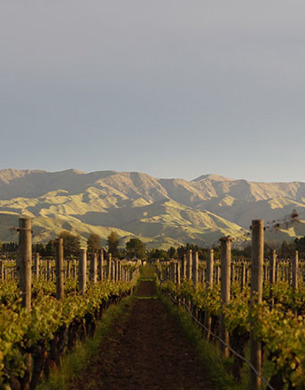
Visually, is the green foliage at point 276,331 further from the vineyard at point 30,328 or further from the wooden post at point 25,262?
the wooden post at point 25,262

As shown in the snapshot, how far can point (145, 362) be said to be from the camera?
14.6 metres

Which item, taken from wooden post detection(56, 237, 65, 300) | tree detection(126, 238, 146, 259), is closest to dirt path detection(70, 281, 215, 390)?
wooden post detection(56, 237, 65, 300)

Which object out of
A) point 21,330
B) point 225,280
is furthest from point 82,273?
point 21,330

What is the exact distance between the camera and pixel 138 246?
158125 millimetres

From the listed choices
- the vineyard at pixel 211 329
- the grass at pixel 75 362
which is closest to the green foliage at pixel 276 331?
the vineyard at pixel 211 329

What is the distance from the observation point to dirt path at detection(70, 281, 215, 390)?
1196 centimetres

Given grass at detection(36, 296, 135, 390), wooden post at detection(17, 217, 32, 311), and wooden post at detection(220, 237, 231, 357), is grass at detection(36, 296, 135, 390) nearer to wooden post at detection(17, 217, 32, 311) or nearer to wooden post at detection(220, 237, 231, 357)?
wooden post at detection(17, 217, 32, 311)

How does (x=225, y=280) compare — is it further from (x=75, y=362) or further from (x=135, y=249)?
(x=135, y=249)

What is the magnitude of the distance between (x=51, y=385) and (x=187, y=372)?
4112 mm

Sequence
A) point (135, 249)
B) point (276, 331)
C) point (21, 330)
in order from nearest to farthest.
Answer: point (276, 331)
point (21, 330)
point (135, 249)

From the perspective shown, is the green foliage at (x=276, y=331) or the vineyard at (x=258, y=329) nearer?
the green foliage at (x=276, y=331)

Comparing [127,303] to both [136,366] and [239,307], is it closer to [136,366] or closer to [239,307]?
[136,366]

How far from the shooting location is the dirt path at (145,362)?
471 inches

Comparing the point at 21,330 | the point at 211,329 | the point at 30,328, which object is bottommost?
the point at 211,329
